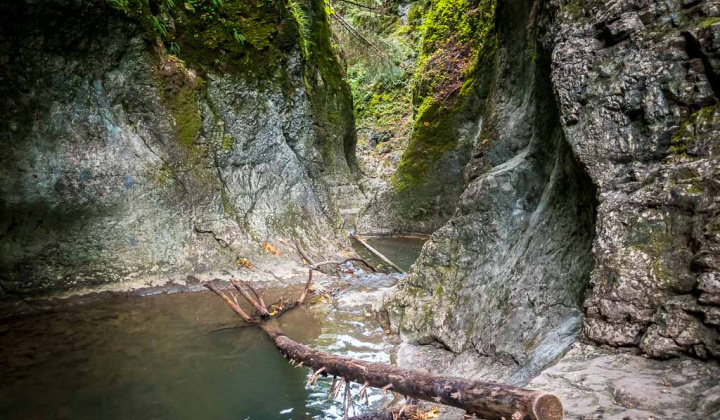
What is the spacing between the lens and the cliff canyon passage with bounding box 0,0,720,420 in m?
2.81

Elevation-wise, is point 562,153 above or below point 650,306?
above

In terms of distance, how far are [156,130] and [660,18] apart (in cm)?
817

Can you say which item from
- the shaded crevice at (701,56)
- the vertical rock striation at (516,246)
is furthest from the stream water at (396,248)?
the shaded crevice at (701,56)

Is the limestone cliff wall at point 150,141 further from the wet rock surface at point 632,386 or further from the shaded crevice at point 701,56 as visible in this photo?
the shaded crevice at point 701,56

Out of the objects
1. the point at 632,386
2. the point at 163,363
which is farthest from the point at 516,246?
the point at 163,363

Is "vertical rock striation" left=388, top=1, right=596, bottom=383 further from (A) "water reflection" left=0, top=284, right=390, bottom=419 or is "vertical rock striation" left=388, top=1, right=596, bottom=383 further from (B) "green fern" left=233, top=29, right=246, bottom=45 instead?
(B) "green fern" left=233, top=29, right=246, bottom=45

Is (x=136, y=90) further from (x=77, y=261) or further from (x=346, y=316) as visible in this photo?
(x=346, y=316)

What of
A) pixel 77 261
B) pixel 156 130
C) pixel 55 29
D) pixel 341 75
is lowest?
pixel 77 261

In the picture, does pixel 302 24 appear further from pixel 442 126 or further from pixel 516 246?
pixel 516 246

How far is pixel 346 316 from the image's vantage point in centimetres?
658

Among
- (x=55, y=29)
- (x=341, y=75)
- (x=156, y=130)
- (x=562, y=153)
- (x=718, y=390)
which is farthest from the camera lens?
(x=341, y=75)

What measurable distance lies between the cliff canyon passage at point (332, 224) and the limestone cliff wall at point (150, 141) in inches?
1.6

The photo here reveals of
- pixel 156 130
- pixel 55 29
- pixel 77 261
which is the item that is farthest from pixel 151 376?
pixel 55 29

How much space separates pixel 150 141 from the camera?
27.1ft
